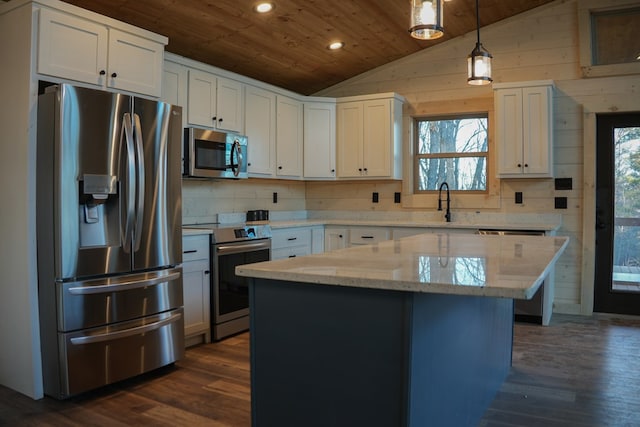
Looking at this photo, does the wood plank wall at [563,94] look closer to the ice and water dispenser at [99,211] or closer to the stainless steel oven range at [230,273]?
the stainless steel oven range at [230,273]

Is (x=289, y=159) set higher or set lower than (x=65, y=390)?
higher

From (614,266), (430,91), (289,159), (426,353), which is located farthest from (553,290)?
(426,353)

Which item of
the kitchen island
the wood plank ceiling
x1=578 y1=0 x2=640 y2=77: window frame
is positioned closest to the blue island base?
the kitchen island

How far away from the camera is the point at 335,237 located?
17.1 ft

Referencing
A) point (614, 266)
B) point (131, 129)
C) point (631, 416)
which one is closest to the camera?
point (631, 416)

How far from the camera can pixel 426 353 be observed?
1.62 m

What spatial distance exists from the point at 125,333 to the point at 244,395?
30.9 inches

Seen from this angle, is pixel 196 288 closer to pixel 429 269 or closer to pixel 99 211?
pixel 99 211

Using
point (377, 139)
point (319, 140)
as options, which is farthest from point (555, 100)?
point (319, 140)

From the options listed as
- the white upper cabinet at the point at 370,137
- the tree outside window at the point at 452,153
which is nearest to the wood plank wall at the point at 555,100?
the tree outside window at the point at 452,153

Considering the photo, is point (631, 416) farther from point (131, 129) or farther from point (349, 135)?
point (349, 135)

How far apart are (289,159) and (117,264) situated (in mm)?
2609

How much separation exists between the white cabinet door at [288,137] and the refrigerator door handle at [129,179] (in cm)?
220

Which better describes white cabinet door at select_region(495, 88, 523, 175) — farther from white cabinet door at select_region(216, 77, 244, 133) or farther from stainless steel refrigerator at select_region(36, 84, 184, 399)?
stainless steel refrigerator at select_region(36, 84, 184, 399)
